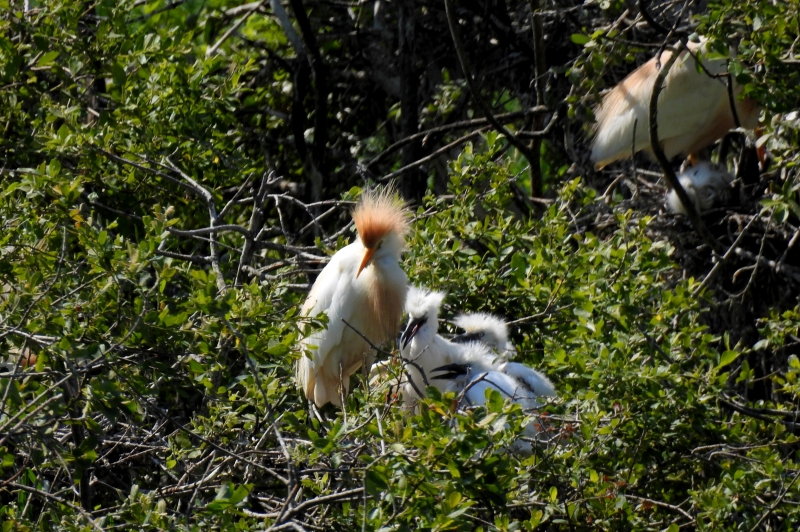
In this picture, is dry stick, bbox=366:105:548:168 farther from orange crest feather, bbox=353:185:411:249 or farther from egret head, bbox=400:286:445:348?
egret head, bbox=400:286:445:348

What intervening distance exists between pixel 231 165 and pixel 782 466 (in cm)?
229

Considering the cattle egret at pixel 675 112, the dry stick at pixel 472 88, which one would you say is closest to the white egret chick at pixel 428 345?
the dry stick at pixel 472 88

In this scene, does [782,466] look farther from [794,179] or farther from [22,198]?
[22,198]

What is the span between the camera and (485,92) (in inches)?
202

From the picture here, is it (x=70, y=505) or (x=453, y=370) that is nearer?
(x=70, y=505)

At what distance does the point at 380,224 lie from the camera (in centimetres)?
367

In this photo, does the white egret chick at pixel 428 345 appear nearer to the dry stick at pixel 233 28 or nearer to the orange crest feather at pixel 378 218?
the orange crest feather at pixel 378 218

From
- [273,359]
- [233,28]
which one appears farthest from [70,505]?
[233,28]

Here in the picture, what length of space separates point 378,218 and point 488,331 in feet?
2.03

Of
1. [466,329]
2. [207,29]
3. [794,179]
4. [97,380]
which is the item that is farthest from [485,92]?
[97,380]

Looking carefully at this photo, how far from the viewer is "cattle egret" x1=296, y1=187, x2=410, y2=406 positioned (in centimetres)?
371

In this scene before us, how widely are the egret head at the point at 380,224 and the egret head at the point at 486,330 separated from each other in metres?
0.43

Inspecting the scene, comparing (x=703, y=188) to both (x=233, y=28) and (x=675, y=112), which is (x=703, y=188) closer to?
(x=675, y=112)

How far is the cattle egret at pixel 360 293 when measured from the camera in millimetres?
3711
